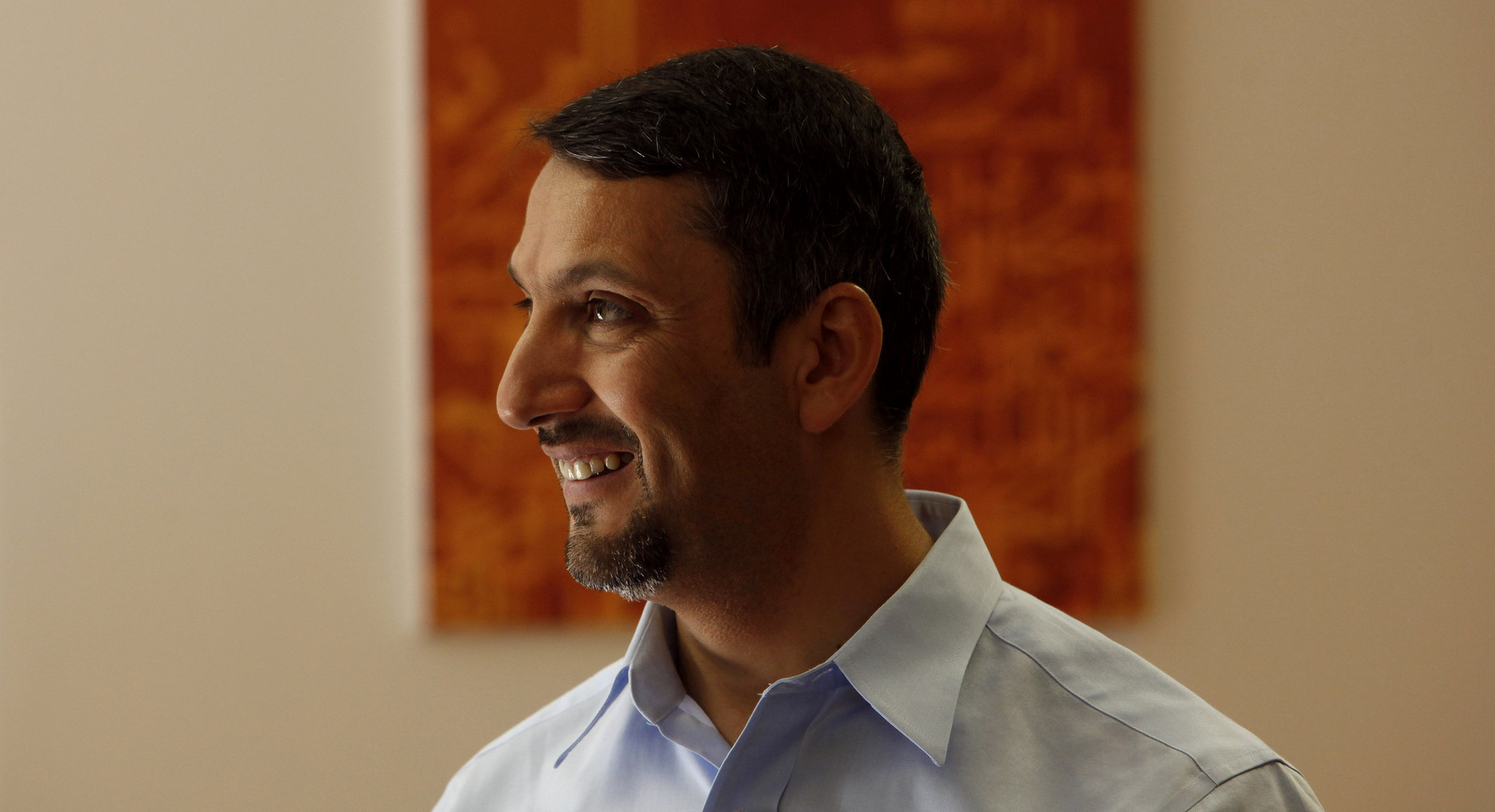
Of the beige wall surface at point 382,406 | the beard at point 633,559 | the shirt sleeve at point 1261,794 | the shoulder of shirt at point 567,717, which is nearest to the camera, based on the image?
the shirt sleeve at point 1261,794

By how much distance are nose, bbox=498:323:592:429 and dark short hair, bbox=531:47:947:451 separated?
0.17 meters

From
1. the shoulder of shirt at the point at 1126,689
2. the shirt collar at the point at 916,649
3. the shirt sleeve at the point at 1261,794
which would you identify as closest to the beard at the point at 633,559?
the shirt collar at the point at 916,649

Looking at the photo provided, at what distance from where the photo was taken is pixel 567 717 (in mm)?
1311

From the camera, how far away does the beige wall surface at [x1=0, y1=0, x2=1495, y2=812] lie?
7.75 feet

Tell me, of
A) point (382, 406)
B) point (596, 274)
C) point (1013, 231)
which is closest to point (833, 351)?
point (596, 274)

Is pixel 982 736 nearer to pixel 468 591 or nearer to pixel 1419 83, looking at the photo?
pixel 468 591

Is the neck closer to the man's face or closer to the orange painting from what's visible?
the man's face

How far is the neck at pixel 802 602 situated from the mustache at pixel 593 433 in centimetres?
15

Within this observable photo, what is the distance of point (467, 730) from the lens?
2377 millimetres

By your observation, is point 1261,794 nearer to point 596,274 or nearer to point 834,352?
point 834,352

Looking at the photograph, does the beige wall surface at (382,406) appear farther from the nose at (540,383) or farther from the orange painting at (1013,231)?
the nose at (540,383)

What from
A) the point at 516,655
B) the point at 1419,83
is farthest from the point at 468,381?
the point at 1419,83

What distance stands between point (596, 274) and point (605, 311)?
0.15 ft

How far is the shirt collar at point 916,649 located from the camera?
1.02 metres
